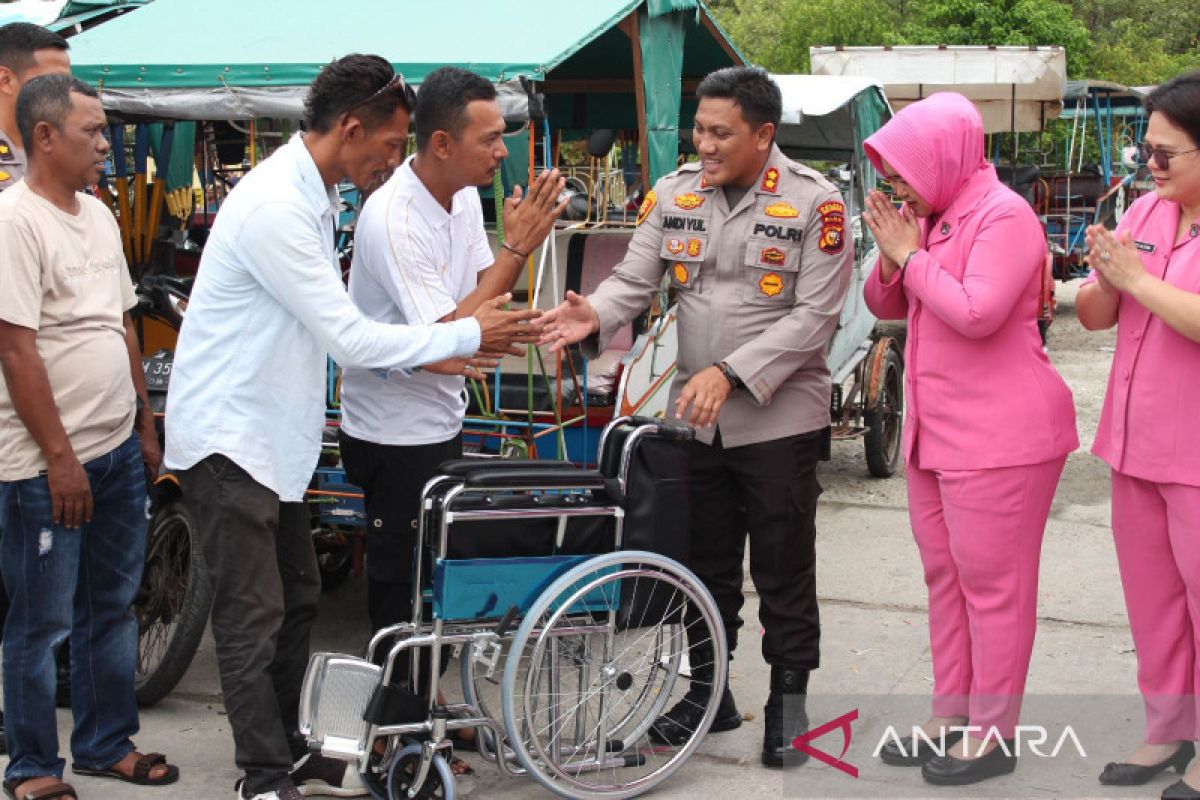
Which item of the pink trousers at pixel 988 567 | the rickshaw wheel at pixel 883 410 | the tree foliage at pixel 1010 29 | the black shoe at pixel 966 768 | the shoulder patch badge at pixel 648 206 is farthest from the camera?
the tree foliage at pixel 1010 29

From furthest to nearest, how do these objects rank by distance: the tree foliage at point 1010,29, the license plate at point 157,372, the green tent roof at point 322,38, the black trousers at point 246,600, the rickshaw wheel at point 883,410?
1. the tree foliage at point 1010,29
2. the rickshaw wheel at point 883,410
3. the green tent roof at point 322,38
4. the license plate at point 157,372
5. the black trousers at point 246,600

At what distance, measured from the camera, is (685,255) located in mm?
4312

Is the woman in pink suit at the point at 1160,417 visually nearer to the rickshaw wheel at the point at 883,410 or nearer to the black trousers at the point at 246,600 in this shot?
the black trousers at the point at 246,600

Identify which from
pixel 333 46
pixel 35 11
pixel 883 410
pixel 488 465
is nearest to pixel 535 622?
pixel 488 465

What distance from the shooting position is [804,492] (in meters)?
4.28

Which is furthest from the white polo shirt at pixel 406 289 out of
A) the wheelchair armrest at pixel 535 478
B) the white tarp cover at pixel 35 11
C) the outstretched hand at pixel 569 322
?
the white tarp cover at pixel 35 11

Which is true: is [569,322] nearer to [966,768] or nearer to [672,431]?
[672,431]

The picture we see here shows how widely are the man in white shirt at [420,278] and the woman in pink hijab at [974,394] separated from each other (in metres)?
1.03

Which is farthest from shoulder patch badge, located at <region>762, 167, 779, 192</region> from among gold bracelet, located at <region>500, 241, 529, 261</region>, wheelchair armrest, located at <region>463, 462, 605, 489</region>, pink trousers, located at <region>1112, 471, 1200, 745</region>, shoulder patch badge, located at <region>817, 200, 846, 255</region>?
pink trousers, located at <region>1112, 471, 1200, 745</region>

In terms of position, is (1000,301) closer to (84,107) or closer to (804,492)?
(804,492)

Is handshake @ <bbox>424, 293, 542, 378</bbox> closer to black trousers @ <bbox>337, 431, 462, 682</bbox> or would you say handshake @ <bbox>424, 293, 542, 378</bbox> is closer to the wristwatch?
black trousers @ <bbox>337, 431, 462, 682</bbox>

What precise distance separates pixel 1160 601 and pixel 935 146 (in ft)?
4.57

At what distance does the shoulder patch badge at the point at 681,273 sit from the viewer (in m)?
4.33

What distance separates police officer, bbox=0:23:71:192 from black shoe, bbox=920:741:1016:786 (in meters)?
3.32
